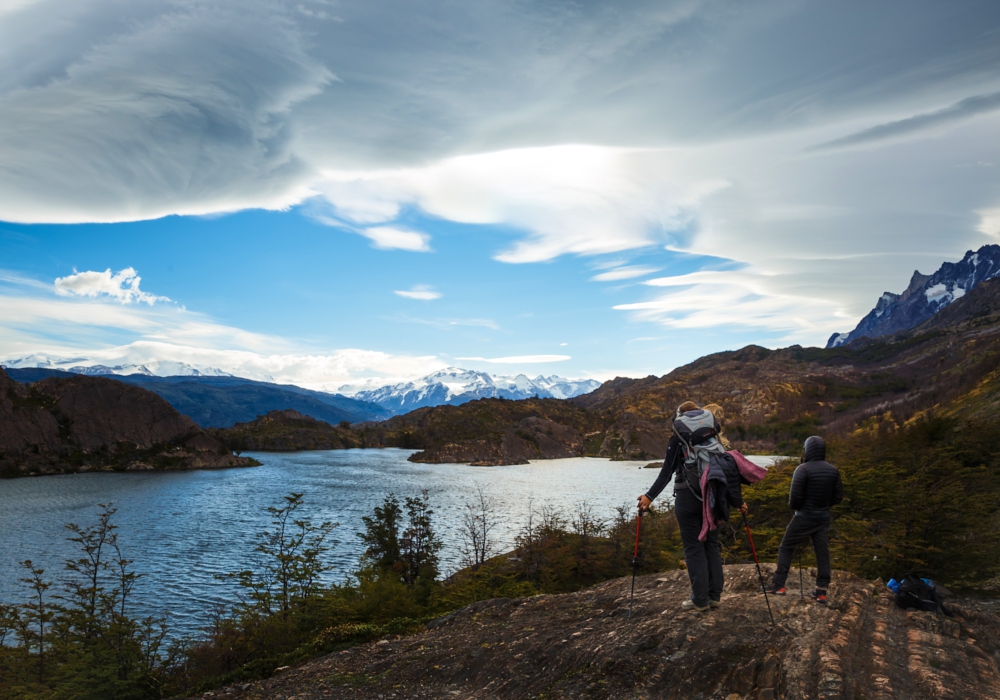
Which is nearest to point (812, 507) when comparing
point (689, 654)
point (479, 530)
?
point (689, 654)

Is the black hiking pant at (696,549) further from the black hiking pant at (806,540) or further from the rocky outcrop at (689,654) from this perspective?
A: the black hiking pant at (806,540)

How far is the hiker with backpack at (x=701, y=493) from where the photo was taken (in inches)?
353

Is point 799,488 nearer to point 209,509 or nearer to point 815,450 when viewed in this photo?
point 815,450

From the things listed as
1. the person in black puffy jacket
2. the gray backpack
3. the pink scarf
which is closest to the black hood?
the person in black puffy jacket

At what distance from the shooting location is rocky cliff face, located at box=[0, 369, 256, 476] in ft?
400

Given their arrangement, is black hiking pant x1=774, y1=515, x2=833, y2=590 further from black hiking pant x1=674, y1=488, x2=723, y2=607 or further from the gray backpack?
the gray backpack

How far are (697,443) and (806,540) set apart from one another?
328 cm

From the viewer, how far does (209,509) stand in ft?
217

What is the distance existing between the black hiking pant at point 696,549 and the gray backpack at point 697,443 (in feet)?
0.74

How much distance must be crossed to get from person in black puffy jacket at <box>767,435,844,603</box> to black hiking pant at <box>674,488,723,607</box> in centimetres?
151

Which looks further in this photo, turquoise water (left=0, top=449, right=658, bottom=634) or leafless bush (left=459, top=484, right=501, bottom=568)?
turquoise water (left=0, top=449, right=658, bottom=634)

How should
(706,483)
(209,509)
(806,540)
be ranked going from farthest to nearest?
(209,509) < (806,540) < (706,483)

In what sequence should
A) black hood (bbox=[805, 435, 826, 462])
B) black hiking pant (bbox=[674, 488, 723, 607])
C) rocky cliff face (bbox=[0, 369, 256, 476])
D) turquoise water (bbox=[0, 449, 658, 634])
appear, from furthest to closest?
rocky cliff face (bbox=[0, 369, 256, 476]), turquoise water (bbox=[0, 449, 658, 634]), black hood (bbox=[805, 435, 826, 462]), black hiking pant (bbox=[674, 488, 723, 607])

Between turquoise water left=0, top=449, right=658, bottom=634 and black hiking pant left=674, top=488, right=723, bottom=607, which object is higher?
black hiking pant left=674, top=488, right=723, bottom=607
